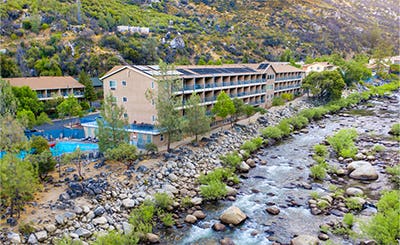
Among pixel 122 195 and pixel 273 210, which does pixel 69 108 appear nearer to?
pixel 122 195

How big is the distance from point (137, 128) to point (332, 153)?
22.7 metres

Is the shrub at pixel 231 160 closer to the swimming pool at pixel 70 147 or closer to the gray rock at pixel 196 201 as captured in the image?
the gray rock at pixel 196 201

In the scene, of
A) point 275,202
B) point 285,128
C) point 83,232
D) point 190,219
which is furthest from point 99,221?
point 285,128

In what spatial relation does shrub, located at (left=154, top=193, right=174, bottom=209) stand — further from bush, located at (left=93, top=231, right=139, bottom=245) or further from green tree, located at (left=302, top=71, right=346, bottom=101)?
green tree, located at (left=302, top=71, right=346, bottom=101)

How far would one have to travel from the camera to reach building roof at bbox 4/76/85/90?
50.1 meters

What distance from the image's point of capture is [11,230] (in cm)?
1769

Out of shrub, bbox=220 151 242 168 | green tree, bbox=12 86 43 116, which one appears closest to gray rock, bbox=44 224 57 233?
shrub, bbox=220 151 242 168

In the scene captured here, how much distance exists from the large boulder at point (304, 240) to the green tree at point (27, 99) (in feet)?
129

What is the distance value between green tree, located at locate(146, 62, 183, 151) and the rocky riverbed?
2.21m

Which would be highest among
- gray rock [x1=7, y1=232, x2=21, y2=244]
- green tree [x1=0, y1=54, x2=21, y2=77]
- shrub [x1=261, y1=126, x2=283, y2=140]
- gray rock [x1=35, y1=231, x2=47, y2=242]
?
green tree [x1=0, y1=54, x2=21, y2=77]

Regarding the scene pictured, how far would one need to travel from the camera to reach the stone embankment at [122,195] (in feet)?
61.9

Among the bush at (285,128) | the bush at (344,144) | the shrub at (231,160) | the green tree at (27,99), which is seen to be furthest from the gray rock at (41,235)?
the bush at (285,128)

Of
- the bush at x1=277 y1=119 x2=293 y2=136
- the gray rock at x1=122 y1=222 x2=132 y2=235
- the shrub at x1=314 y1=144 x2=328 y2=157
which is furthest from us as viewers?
the bush at x1=277 y1=119 x2=293 y2=136

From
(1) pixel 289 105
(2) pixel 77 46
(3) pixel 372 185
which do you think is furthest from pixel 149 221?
(2) pixel 77 46
